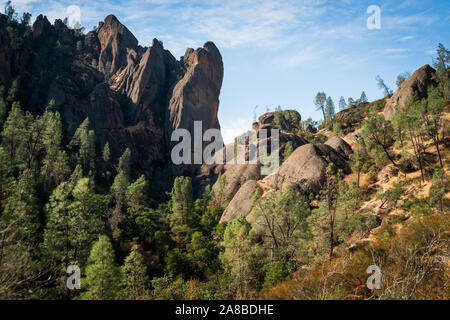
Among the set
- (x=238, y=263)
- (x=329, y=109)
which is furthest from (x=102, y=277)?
(x=329, y=109)

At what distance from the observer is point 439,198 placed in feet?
86.2

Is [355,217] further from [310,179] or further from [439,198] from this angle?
[310,179]

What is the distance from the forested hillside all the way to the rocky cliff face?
662 millimetres

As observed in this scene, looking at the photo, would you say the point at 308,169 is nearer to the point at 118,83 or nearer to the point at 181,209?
the point at 181,209

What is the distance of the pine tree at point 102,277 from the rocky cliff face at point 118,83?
57848mm

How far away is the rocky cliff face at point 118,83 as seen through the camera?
7438 centimetres

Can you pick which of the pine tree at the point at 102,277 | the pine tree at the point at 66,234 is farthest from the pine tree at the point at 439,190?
the pine tree at the point at 66,234

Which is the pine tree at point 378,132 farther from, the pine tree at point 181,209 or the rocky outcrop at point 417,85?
the pine tree at point 181,209

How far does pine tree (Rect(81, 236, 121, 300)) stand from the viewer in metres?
20.4

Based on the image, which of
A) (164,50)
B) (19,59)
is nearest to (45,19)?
(19,59)

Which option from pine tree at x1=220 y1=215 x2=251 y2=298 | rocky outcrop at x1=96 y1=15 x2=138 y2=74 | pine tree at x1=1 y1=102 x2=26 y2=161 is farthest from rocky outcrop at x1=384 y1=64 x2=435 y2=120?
rocky outcrop at x1=96 y1=15 x2=138 y2=74

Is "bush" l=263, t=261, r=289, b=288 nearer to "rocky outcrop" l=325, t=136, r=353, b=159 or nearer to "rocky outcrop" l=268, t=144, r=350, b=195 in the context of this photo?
"rocky outcrop" l=268, t=144, r=350, b=195

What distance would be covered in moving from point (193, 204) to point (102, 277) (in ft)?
114

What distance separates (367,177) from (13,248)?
46.9 m
